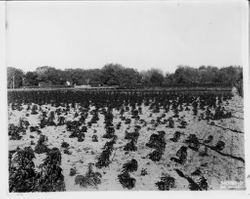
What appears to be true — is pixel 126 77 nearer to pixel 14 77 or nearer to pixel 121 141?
pixel 121 141

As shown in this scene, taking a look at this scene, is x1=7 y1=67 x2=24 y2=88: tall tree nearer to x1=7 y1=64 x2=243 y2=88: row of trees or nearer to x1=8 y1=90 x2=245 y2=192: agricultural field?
x1=7 y1=64 x2=243 y2=88: row of trees

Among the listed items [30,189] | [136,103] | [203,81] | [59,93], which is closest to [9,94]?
[59,93]

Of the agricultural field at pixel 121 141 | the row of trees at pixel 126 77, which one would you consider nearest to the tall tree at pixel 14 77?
the row of trees at pixel 126 77

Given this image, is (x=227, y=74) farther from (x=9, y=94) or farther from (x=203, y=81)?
(x=9, y=94)

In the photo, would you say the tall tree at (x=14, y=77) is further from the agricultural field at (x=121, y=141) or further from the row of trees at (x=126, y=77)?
the agricultural field at (x=121, y=141)

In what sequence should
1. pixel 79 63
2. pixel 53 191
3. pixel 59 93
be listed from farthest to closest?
1. pixel 59 93
2. pixel 79 63
3. pixel 53 191
